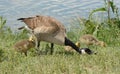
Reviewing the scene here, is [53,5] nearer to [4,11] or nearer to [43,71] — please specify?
[4,11]

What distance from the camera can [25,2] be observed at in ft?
45.4

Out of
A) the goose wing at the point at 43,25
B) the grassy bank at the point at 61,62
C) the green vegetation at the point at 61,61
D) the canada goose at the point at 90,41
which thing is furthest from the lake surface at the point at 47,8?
the grassy bank at the point at 61,62

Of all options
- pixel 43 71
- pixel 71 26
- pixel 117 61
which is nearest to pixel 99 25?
pixel 71 26

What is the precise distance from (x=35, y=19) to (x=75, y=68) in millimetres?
2135

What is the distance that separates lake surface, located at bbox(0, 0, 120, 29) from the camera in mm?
11944

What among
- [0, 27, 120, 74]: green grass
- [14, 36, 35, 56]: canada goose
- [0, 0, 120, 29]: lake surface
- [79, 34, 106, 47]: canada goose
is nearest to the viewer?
[0, 27, 120, 74]: green grass

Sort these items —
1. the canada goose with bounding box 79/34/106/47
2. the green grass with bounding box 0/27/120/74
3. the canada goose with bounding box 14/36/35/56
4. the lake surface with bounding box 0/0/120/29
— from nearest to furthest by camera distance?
1. the green grass with bounding box 0/27/120/74
2. the canada goose with bounding box 14/36/35/56
3. the canada goose with bounding box 79/34/106/47
4. the lake surface with bounding box 0/0/120/29

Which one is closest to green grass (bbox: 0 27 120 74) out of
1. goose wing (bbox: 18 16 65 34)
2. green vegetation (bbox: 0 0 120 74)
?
green vegetation (bbox: 0 0 120 74)

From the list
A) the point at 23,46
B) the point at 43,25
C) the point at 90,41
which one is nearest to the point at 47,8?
the point at 90,41

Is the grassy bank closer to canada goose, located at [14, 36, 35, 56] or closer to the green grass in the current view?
the green grass

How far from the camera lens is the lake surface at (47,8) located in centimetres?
1194

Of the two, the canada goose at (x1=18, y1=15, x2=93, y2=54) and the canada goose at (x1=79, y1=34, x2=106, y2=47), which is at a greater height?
the canada goose at (x1=18, y1=15, x2=93, y2=54)

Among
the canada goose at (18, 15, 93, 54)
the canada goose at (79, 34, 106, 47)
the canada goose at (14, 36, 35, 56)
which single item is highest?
the canada goose at (18, 15, 93, 54)

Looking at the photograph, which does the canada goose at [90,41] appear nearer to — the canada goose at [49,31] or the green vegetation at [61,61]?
the green vegetation at [61,61]
